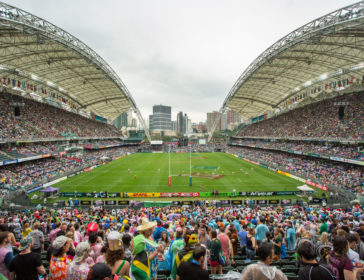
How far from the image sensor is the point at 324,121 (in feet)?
162

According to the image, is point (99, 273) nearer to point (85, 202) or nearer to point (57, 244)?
point (57, 244)

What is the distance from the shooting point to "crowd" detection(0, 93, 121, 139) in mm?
41531

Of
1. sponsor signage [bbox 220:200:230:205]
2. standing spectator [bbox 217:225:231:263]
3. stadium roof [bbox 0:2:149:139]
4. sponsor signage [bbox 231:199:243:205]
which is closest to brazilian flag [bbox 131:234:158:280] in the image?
standing spectator [bbox 217:225:231:263]

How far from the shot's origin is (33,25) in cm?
2766

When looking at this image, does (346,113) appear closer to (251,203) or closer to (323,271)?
(251,203)

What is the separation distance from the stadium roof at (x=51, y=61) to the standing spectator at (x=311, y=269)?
3429 cm

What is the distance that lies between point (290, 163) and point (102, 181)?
130 ft

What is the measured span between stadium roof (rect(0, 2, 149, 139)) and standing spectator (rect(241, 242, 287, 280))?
111 ft

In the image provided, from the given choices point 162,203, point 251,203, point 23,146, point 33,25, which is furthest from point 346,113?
point 23,146

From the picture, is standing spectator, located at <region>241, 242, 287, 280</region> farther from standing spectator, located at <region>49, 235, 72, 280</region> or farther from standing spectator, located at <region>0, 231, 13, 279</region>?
standing spectator, located at <region>0, 231, 13, 279</region>

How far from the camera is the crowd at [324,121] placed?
135 feet

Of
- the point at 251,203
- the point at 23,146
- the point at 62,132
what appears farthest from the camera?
the point at 62,132

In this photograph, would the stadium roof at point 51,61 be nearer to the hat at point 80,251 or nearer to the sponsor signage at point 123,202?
the sponsor signage at point 123,202

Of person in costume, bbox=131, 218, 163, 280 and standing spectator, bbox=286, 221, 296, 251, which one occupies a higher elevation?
person in costume, bbox=131, 218, 163, 280
